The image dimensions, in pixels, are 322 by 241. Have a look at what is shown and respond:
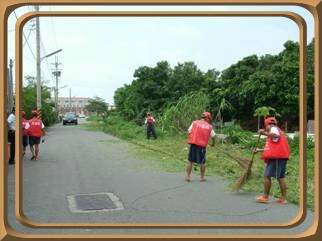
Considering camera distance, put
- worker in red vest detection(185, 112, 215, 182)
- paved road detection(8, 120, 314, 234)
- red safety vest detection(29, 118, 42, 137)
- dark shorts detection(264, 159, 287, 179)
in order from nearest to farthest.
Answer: paved road detection(8, 120, 314, 234)
dark shorts detection(264, 159, 287, 179)
worker in red vest detection(185, 112, 215, 182)
red safety vest detection(29, 118, 42, 137)

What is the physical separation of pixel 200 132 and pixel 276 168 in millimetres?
3346

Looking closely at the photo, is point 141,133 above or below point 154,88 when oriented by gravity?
below

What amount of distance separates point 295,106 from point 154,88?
568 inches

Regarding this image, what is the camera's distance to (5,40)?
3.96 m

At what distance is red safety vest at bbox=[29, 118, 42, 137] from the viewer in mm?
15875

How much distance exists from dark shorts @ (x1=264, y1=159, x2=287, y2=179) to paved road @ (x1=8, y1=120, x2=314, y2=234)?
1.74 feet

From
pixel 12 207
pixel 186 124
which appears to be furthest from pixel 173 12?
pixel 186 124

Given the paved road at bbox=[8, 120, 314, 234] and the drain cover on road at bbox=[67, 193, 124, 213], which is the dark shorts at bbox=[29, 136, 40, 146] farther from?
the drain cover on road at bbox=[67, 193, 124, 213]

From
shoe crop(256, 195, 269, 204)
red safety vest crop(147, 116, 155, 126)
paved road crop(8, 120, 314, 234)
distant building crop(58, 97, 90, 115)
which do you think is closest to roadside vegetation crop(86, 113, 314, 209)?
shoe crop(256, 195, 269, 204)

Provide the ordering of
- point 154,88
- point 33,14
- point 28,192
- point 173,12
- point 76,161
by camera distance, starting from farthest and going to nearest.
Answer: point 154,88, point 76,161, point 28,192, point 33,14, point 173,12

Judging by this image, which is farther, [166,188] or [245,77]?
[245,77]

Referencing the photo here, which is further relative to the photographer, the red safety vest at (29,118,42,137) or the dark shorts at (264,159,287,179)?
the red safety vest at (29,118,42,137)

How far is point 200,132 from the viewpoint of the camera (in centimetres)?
1190

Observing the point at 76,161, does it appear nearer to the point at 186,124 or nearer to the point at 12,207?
the point at 12,207
